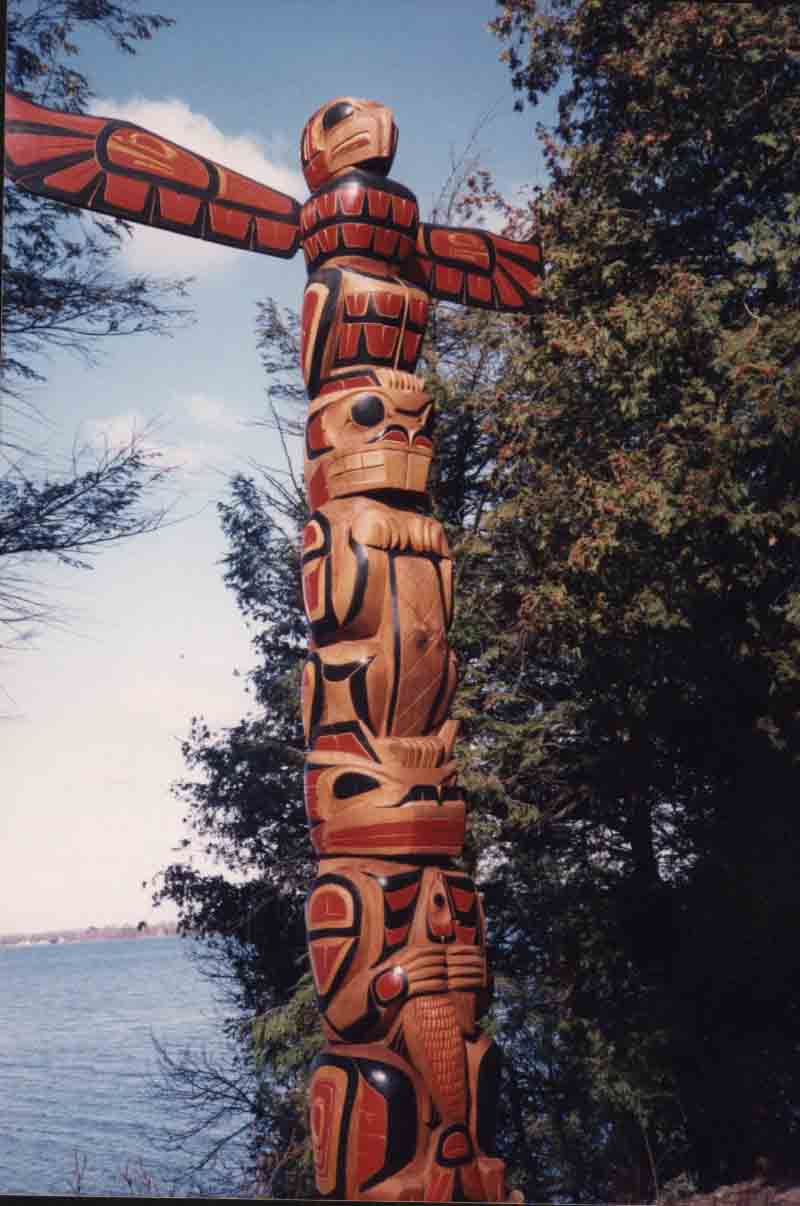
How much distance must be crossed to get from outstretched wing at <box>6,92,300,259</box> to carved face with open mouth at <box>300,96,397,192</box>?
32cm

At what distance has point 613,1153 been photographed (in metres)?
8.46

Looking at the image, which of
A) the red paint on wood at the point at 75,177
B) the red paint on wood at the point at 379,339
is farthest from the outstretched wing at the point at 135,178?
the red paint on wood at the point at 379,339

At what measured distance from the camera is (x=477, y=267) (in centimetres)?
609

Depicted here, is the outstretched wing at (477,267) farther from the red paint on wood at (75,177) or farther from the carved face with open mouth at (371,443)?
the red paint on wood at (75,177)

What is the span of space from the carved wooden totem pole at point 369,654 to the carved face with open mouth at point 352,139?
1 centimetres

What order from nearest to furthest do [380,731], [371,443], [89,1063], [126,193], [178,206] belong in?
[380,731] → [371,443] → [126,193] → [178,206] → [89,1063]

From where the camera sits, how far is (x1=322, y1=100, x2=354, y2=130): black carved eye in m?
5.40

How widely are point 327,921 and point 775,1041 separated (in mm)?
5153

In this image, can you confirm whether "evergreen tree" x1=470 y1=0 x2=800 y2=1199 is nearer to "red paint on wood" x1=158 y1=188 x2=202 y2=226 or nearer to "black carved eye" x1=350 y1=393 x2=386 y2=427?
"black carved eye" x1=350 y1=393 x2=386 y2=427

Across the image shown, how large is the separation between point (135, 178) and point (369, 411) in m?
1.50

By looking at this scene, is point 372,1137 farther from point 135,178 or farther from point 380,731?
point 135,178

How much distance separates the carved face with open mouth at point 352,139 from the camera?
536cm

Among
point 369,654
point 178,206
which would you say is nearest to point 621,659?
point 369,654

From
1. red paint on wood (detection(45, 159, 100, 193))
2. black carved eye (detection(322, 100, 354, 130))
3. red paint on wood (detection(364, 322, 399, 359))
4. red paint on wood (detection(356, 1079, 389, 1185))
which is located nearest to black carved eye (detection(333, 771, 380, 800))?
red paint on wood (detection(356, 1079, 389, 1185))
